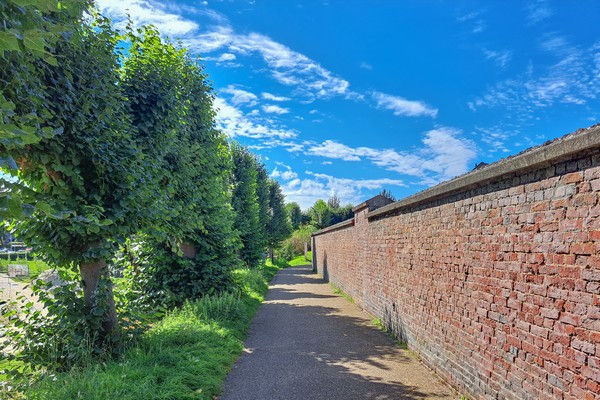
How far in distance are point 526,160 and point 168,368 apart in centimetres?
484

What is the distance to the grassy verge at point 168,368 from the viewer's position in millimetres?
3703

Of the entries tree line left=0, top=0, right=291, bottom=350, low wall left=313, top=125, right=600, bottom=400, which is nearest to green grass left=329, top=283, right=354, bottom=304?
low wall left=313, top=125, right=600, bottom=400

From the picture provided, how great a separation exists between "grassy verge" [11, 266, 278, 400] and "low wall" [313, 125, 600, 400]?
3.20 meters

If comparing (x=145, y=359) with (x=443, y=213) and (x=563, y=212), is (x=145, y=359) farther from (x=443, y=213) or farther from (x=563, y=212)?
(x=563, y=212)

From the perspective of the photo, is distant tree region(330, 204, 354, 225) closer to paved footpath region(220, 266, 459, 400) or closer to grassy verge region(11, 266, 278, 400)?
paved footpath region(220, 266, 459, 400)

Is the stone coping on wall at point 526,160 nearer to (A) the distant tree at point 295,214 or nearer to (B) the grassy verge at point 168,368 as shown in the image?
(B) the grassy verge at point 168,368

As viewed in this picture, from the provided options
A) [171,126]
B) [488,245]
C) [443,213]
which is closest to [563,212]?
[488,245]

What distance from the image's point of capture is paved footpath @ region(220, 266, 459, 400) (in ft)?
14.9

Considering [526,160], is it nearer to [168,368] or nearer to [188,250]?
[168,368]

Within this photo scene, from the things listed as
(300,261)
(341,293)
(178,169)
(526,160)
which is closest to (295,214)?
(300,261)

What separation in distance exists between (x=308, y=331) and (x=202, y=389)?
3.92 meters

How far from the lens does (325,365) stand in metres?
5.61

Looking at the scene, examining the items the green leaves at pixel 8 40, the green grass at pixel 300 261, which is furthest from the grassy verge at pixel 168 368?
the green grass at pixel 300 261

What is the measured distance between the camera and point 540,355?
10.1ft
